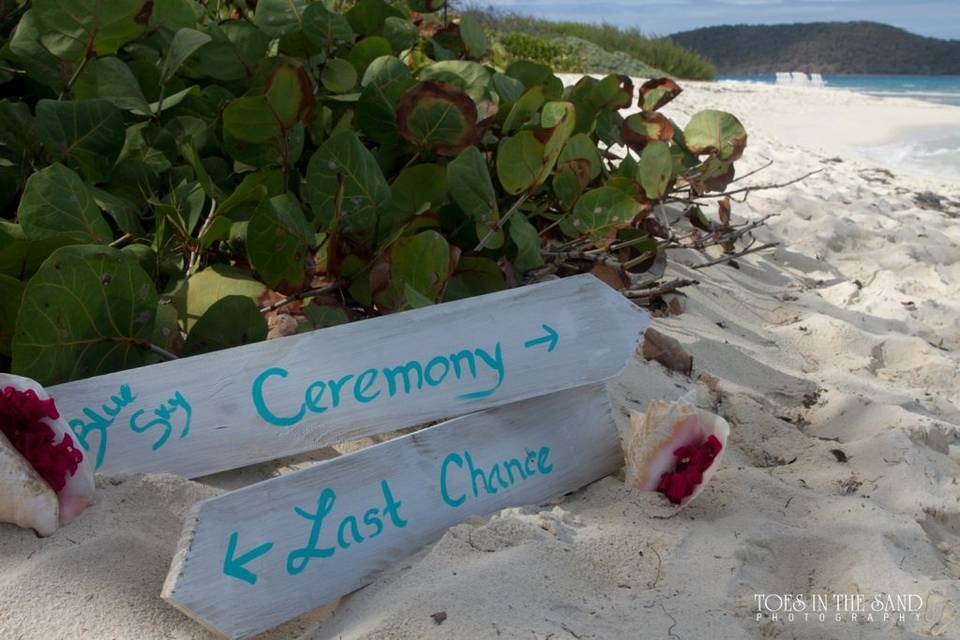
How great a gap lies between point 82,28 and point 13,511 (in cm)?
70

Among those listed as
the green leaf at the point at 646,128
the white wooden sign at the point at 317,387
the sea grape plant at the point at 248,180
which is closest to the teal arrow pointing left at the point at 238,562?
the white wooden sign at the point at 317,387

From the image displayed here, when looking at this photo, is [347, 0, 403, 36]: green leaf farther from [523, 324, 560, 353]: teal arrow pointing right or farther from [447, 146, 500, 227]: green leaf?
[523, 324, 560, 353]: teal arrow pointing right

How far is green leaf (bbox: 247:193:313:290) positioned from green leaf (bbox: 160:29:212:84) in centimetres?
29

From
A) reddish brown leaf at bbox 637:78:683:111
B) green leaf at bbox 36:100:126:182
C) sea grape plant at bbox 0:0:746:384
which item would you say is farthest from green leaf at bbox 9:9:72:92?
reddish brown leaf at bbox 637:78:683:111

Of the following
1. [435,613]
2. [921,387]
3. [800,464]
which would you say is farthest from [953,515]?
[435,613]

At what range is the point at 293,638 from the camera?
919mm

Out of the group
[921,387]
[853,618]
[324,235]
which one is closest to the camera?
[853,618]

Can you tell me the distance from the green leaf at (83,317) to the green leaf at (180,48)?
1.31 feet

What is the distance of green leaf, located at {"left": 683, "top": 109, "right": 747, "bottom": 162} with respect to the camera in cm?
175

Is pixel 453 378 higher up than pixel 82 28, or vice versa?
Result: pixel 82 28

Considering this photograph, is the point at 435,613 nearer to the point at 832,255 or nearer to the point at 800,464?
the point at 800,464

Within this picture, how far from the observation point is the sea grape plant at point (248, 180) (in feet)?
3.63

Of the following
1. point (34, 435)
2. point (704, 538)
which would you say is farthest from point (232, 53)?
point (704, 538)

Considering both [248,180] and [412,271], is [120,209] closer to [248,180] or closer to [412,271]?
[248,180]
